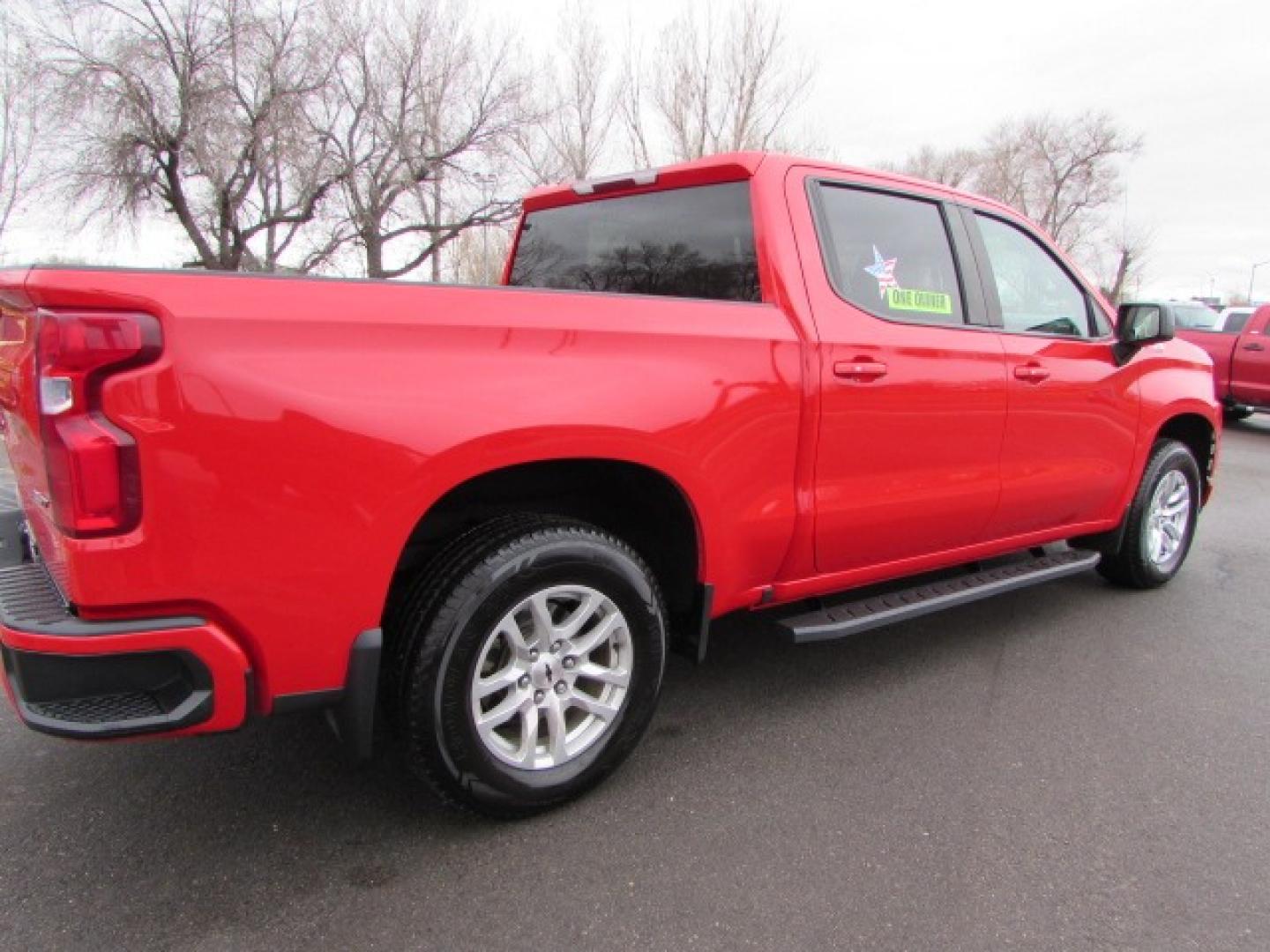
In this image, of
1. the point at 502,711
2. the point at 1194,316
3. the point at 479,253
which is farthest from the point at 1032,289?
the point at 479,253

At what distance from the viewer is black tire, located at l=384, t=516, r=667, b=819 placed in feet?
6.85

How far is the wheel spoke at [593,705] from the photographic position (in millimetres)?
2383

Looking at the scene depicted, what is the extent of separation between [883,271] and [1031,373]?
851 millimetres

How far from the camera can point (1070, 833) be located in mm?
Result: 2340

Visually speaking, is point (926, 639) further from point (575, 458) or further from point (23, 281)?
point (23, 281)

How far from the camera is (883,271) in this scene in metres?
3.07

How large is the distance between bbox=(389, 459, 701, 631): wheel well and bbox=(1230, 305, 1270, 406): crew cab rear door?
39.0 ft

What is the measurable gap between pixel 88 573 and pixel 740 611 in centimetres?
281

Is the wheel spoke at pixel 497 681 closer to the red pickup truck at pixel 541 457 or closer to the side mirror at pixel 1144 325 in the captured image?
the red pickup truck at pixel 541 457

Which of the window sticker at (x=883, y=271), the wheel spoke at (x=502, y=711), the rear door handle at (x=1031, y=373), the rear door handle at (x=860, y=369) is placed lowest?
the wheel spoke at (x=502, y=711)

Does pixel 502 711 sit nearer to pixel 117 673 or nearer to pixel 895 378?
pixel 117 673

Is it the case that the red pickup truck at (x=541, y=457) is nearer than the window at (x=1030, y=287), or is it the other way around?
the red pickup truck at (x=541, y=457)

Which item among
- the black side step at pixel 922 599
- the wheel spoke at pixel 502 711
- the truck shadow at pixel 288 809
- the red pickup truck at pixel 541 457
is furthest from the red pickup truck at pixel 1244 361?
the wheel spoke at pixel 502 711

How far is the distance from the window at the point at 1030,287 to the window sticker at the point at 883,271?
0.64m
